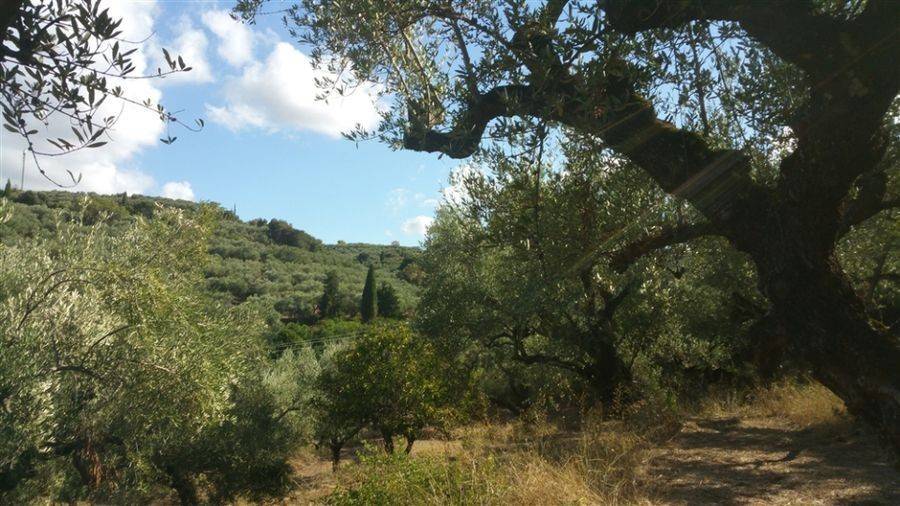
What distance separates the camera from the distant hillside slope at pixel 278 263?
37.5m

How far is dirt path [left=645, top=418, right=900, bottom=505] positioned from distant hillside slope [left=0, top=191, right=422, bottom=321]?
18647 millimetres

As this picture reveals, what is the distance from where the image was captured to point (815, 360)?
4.16 metres

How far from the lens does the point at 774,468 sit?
8.10m

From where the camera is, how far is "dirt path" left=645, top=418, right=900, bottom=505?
22.2 ft

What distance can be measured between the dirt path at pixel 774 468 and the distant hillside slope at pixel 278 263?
61.2 ft

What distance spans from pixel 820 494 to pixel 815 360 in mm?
3544

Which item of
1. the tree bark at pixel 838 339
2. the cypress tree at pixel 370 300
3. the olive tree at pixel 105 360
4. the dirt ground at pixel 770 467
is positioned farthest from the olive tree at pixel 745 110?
the cypress tree at pixel 370 300

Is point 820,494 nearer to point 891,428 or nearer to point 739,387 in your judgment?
point 891,428

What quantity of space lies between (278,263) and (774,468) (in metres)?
55.8

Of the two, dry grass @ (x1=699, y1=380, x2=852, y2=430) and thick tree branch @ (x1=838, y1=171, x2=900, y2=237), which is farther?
dry grass @ (x1=699, y1=380, x2=852, y2=430)

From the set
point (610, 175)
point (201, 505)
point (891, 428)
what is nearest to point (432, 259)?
point (201, 505)

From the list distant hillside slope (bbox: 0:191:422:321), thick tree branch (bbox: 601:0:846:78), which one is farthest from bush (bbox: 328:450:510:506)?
distant hillside slope (bbox: 0:191:422:321)

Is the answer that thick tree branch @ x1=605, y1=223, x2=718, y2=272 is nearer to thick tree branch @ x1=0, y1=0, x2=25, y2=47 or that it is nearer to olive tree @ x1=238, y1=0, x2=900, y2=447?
olive tree @ x1=238, y1=0, x2=900, y2=447

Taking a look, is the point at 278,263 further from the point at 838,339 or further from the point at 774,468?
the point at 838,339
